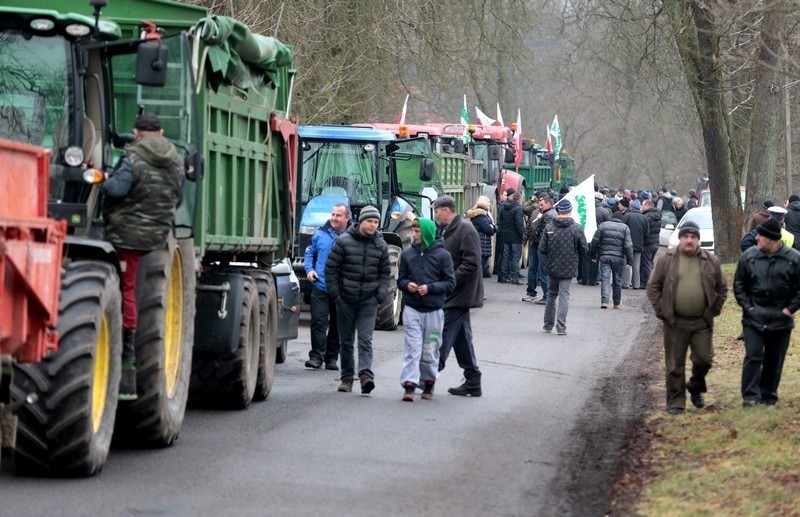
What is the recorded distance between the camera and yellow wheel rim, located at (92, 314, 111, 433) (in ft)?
29.0

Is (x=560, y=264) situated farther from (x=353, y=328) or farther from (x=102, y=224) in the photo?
(x=102, y=224)

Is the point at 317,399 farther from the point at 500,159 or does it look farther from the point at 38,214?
the point at 500,159

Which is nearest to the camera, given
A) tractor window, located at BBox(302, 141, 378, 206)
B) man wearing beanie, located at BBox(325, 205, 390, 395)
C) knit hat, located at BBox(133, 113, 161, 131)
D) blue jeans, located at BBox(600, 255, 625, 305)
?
knit hat, located at BBox(133, 113, 161, 131)

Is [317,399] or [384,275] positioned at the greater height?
[384,275]

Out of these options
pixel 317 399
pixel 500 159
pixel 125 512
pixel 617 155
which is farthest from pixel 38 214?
pixel 617 155

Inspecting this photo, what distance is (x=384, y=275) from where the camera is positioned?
13.8 m

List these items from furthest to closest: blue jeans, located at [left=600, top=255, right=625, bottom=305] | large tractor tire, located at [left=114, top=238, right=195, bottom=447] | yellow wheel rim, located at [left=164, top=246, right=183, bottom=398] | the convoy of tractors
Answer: blue jeans, located at [left=600, top=255, right=625, bottom=305] < yellow wheel rim, located at [left=164, top=246, right=183, bottom=398] < large tractor tire, located at [left=114, top=238, right=195, bottom=447] < the convoy of tractors

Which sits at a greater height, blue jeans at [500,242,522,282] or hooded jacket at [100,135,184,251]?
hooded jacket at [100,135,184,251]

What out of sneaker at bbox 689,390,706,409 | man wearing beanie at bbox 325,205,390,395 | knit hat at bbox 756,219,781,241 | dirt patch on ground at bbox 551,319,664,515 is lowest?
dirt patch on ground at bbox 551,319,664,515

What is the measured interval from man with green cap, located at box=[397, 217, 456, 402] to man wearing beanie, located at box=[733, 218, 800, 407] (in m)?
2.60

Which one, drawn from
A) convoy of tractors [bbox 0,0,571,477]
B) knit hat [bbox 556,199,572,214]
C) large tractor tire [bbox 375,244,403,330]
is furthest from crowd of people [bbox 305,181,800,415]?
knit hat [bbox 556,199,572,214]

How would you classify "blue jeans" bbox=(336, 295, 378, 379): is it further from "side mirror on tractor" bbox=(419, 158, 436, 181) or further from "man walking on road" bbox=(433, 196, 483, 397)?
"side mirror on tractor" bbox=(419, 158, 436, 181)

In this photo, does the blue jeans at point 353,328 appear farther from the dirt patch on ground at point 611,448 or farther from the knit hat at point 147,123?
the knit hat at point 147,123

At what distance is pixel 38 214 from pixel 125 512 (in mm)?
1769
